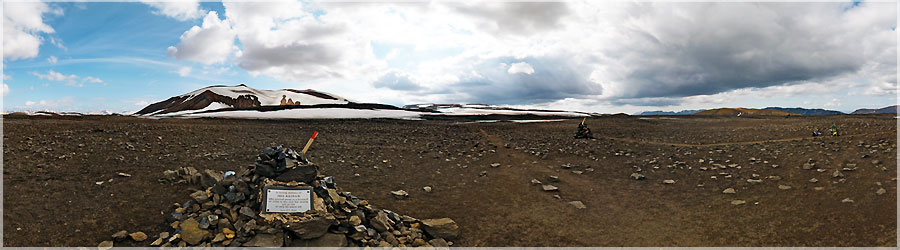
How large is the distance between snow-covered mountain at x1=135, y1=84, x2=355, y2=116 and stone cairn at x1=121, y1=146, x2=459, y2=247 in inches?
2526

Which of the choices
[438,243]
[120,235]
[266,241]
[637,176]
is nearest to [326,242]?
[266,241]

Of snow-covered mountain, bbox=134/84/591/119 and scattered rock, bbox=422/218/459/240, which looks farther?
snow-covered mountain, bbox=134/84/591/119

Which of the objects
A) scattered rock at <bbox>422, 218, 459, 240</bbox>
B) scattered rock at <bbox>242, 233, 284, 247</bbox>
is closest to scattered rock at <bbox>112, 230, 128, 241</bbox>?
scattered rock at <bbox>242, 233, 284, 247</bbox>

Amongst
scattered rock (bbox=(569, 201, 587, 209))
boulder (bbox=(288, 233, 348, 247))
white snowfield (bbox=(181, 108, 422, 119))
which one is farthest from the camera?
white snowfield (bbox=(181, 108, 422, 119))

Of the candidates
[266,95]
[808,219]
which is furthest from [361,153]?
[266,95]

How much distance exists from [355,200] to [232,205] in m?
2.73

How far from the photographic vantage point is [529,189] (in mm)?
14359

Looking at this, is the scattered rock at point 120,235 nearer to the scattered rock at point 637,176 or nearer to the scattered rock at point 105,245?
the scattered rock at point 105,245

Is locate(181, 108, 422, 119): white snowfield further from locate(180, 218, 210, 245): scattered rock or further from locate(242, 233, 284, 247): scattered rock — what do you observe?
locate(242, 233, 284, 247): scattered rock

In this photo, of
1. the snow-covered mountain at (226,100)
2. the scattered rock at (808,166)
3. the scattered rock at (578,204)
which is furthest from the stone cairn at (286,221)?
the snow-covered mountain at (226,100)

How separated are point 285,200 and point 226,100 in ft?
300

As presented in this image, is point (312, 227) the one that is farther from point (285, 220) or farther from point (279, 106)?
point (279, 106)

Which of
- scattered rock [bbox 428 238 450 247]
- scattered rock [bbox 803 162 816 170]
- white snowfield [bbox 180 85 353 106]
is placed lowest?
scattered rock [bbox 428 238 450 247]

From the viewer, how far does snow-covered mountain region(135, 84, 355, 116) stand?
A: 79125mm
